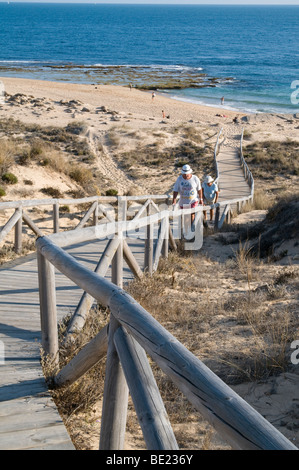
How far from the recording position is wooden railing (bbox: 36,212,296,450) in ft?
5.81

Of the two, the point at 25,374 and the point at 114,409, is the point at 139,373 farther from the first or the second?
the point at 25,374

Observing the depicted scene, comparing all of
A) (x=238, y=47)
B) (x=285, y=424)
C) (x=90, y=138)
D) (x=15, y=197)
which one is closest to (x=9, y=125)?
(x=90, y=138)

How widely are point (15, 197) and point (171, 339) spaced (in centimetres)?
1226

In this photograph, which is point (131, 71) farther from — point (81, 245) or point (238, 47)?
point (81, 245)

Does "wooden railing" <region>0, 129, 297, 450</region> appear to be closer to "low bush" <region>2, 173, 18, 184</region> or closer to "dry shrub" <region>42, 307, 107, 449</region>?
"dry shrub" <region>42, 307, 107, 449</region>

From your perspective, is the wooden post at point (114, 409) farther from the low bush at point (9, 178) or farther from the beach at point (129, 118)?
the beach at point (129, 118)

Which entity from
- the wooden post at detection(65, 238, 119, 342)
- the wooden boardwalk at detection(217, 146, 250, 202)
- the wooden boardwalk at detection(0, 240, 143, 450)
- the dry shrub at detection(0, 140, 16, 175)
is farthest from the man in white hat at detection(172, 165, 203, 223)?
the wooden boardwalk at detection(217, 146, 250, 202)

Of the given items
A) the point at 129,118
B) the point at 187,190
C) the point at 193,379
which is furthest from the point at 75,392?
the point at 129,118

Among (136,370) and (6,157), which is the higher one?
(136,370)

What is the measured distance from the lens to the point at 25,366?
3.75 metres

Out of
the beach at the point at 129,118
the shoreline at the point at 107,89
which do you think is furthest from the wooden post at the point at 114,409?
the shoreline at the point at 107,89

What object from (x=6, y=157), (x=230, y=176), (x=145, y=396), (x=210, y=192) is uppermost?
(x=145, y=396)

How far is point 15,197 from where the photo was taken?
45.4 ft

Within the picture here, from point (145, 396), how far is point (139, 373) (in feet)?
0.48
